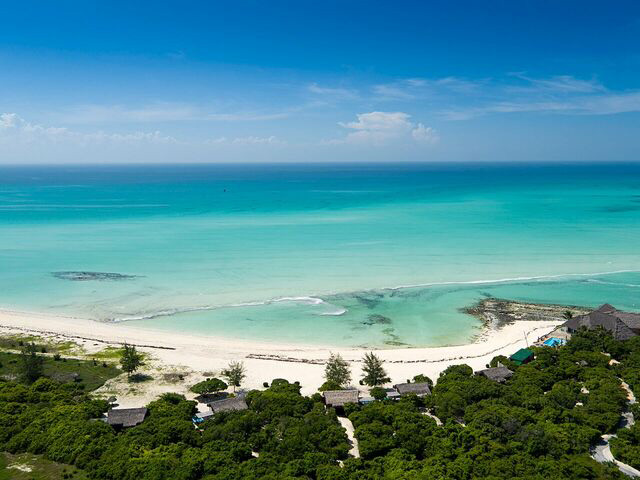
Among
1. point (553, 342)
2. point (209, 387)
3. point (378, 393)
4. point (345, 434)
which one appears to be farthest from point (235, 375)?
point (553, 342)

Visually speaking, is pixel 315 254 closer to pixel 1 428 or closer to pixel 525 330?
pixel 525 330

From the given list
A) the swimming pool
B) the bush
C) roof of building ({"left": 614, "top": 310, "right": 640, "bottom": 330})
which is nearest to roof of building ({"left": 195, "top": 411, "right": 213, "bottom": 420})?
the bush

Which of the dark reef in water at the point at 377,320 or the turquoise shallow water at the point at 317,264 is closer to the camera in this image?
the dark reef in water at the point at 377,320

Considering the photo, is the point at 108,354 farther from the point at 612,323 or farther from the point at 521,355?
the point at 612,323

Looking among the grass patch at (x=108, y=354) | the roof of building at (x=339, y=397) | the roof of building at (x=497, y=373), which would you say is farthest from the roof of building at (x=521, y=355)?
the grass patch at (x=108, y=354)

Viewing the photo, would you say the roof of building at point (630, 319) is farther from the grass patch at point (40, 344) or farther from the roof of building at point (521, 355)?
the grass patch at point (40, 344)

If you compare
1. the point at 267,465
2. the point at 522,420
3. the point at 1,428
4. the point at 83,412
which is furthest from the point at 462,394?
the point at 1,428

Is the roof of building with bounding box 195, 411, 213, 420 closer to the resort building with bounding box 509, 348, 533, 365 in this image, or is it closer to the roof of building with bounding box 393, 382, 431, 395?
the roof of building with bounding box 393, 382, 431, 395
